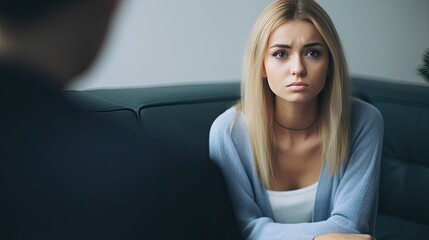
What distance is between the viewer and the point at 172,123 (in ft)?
3.90

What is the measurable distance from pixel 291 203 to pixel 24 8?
2.69 feet

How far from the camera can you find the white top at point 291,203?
1057 millimetres

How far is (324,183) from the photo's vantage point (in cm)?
105

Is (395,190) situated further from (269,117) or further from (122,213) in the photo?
(122,213)

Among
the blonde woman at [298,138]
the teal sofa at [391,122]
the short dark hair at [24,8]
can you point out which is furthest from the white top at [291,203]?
the short dark hair at [24,8]

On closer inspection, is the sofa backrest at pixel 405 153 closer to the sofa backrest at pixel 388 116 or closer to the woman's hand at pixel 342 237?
the sofa backrest at pixel 388 116

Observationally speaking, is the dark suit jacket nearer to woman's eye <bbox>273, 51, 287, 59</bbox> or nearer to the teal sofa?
woman's eye <bbox>273, 51, 287, 59</bbox>

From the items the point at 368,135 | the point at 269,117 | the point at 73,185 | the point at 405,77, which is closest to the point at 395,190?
the point at 368,135

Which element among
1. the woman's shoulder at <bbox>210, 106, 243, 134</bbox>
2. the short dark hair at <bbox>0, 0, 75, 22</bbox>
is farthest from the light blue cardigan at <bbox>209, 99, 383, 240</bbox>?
the short dark hair at <bbox>0, 0, 75, 22</bbox>

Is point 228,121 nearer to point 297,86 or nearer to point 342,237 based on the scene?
point 297,86

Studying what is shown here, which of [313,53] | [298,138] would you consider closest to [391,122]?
[298,138]

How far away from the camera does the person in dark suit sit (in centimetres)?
31

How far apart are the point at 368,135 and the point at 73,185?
29.2 inches

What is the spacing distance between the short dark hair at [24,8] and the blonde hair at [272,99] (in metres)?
0.69
